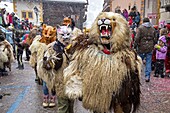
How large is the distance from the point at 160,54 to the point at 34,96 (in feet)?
13.9

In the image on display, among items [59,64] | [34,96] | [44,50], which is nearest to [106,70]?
[59,64]

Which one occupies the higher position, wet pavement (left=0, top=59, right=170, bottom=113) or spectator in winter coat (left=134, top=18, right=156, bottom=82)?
spectator in winter coat (left=134, top=18, right=156, bottom=82)

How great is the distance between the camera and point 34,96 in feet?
19.2

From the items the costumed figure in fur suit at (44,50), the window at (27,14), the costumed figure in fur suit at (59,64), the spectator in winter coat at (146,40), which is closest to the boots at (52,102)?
the costumed figure in fur suit at (44,50)

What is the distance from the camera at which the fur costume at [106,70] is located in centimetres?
266

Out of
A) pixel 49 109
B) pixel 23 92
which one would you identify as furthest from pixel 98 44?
pixel 23 92

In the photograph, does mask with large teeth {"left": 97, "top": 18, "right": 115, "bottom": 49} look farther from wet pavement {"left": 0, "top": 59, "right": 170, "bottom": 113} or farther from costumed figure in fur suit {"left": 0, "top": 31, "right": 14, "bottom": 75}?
costumed figure in fur suit {"left": 0, "top": 31, "right": 14, "bottom": 75}

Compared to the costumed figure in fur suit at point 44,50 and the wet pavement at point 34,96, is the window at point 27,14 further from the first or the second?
the costumed figure in fur suit at point 44,50

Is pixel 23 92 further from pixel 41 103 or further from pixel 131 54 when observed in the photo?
pixel 131 54

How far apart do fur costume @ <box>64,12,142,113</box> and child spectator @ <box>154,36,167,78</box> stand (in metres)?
4.99

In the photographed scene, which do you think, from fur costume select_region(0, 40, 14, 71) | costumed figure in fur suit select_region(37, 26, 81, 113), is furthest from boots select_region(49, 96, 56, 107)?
fur costume select_region(0, 40, 14, 71)

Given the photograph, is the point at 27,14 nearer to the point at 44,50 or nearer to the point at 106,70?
the point at 44,50

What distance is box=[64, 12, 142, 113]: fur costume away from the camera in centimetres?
266

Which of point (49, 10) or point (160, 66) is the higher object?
point (49, 10)
